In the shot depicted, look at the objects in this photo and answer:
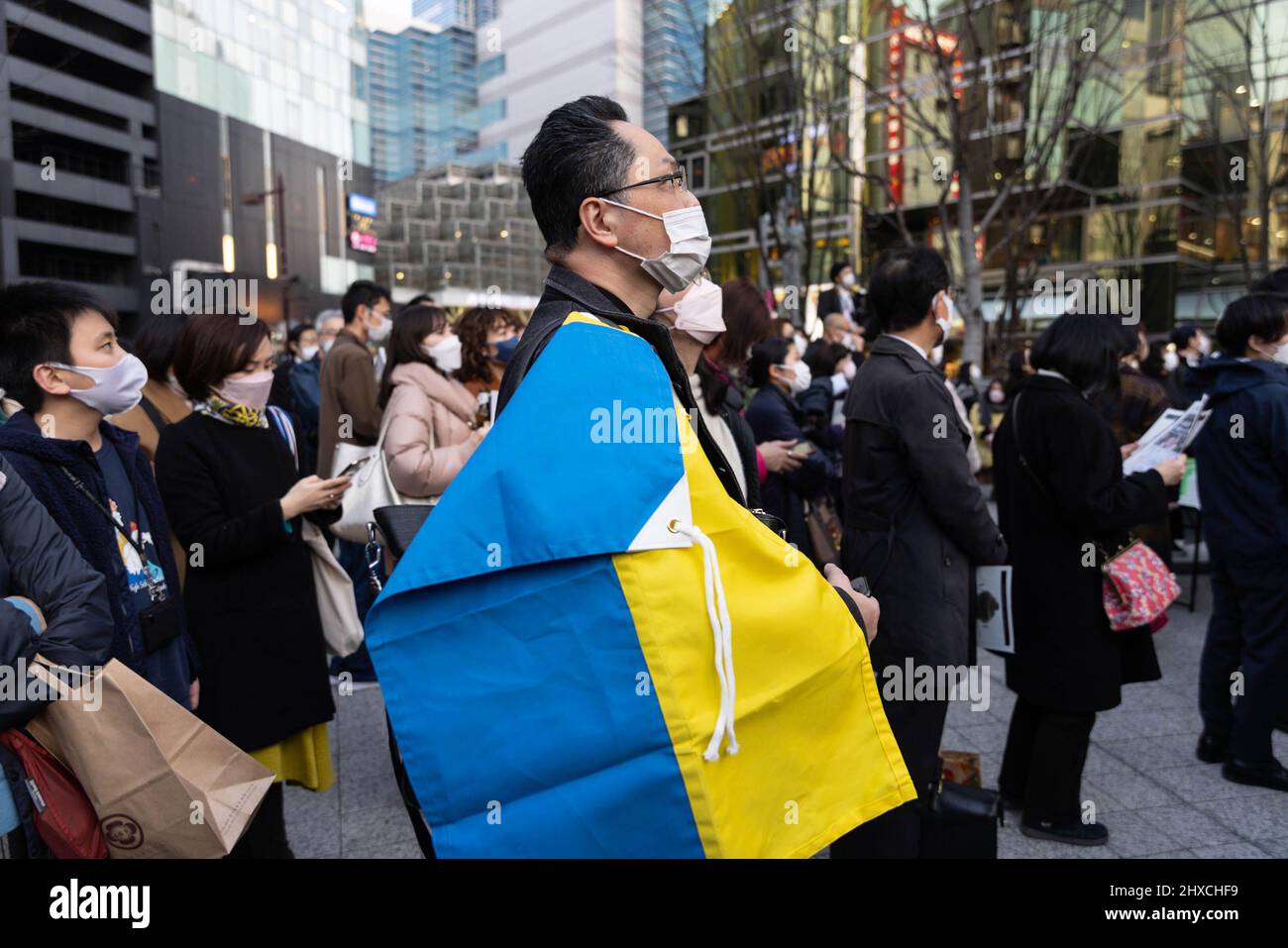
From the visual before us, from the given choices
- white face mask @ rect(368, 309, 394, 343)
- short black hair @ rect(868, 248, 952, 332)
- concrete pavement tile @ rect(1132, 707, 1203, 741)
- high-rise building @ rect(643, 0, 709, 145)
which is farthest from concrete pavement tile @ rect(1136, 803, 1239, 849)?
high-rise building @ rect(643, 0, 709, 145)

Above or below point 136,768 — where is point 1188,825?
below

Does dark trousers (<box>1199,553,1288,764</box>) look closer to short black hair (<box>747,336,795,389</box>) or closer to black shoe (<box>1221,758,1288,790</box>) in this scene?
black shoe (<box>1221,758,1288,790</box>)

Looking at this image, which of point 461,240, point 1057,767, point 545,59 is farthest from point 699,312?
point 545,59

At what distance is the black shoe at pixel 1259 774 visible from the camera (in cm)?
420

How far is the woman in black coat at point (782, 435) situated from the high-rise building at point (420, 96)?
235 feet

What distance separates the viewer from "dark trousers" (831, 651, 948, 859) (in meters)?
3.06

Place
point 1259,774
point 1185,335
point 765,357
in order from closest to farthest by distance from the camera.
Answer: point 1259,774
point 765,357
point 1185,335

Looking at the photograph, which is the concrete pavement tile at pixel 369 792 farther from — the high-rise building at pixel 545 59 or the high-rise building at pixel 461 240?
the high-rise building at pixel 461 240

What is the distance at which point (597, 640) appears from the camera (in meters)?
1.35

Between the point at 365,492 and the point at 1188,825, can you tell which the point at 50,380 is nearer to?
the point at 365,492

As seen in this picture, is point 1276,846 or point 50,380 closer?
point 50,380

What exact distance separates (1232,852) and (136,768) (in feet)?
12.8
